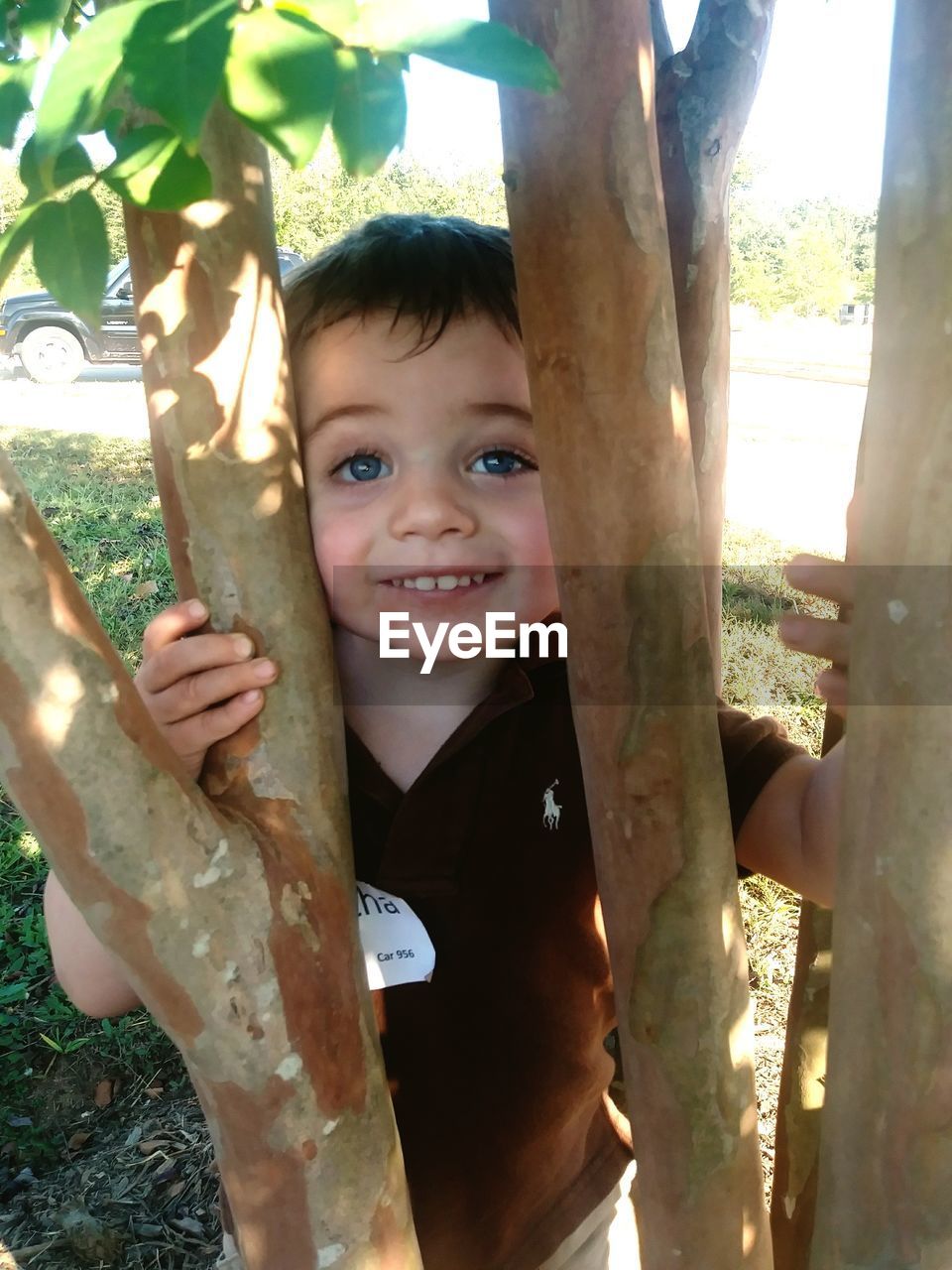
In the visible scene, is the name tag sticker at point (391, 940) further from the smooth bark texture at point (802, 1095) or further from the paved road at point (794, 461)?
the paved road at point (794, 461)

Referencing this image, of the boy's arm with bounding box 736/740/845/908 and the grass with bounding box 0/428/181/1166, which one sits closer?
the boy's arm with bounding box 736/740/845/908

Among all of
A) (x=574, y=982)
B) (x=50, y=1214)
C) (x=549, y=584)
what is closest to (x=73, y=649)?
(x=549, y=584)

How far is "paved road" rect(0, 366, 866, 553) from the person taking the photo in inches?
262

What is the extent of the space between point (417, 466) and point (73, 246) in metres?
0.76

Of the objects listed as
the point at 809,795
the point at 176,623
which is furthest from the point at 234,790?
the point at 809,795

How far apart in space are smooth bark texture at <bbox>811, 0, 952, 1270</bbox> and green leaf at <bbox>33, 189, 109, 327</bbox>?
0.57 metres

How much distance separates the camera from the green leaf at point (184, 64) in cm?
56

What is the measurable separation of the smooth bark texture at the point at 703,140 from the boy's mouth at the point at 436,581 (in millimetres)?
323

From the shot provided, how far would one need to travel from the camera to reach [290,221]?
55.8 ft

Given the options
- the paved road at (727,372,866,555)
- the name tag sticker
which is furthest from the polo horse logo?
the paved road at (727,372,866,555)

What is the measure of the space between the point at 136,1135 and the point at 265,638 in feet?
7.09

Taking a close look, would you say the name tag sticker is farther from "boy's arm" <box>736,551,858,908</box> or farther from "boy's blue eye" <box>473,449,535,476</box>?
"boy's blue eye" <box>473,449,535,476</box>

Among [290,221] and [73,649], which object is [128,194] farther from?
[290,221]

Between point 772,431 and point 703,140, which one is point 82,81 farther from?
point 772,431
